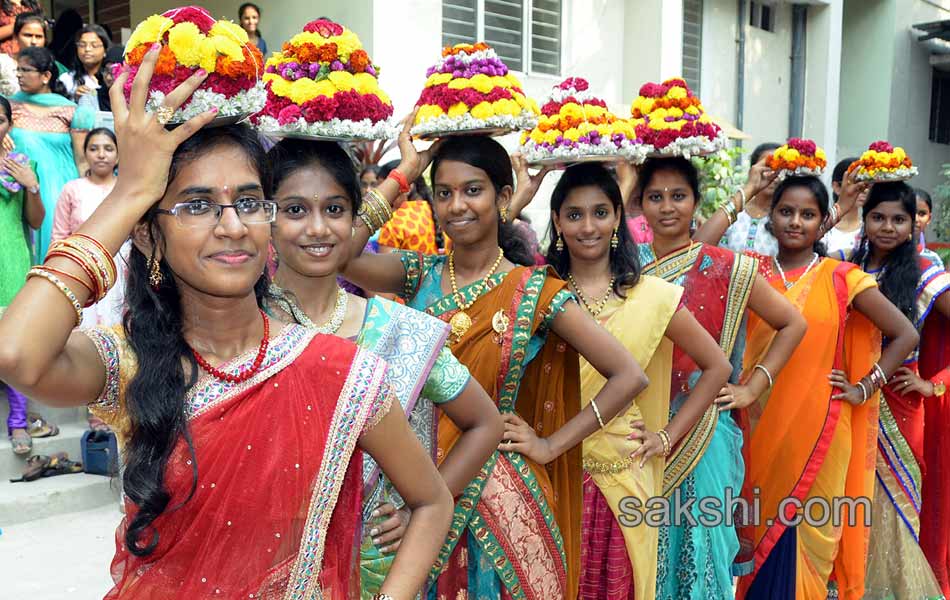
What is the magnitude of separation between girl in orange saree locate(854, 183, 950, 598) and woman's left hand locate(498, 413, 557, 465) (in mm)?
2587

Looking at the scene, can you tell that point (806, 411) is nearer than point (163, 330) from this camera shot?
No

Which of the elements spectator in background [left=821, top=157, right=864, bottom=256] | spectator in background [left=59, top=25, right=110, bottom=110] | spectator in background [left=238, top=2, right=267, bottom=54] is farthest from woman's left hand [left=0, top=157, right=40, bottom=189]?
spectator in background [left=821, top=157, right=864, bottom=256]

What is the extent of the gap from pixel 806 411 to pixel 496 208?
2.06m

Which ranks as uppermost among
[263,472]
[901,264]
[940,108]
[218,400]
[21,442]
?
[940,108]

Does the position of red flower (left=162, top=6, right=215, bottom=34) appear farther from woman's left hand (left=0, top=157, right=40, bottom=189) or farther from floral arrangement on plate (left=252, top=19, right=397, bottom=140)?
woman's left hand (left=0, top=157, right=40, bottom=189)

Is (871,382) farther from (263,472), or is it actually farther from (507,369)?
(263,472)

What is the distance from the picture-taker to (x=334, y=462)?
5.08 feet

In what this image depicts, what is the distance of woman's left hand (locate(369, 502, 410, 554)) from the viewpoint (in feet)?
6.81

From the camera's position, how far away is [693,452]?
335 centimetres

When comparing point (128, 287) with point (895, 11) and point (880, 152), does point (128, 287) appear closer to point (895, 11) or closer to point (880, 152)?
point (880, 152)

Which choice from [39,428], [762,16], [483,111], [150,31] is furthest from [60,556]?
[762,16]

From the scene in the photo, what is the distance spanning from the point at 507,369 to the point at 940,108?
17.7m

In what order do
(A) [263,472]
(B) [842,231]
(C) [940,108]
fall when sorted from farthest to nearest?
(C) [940,108] < (B) [842,231] < (A) [263,472]

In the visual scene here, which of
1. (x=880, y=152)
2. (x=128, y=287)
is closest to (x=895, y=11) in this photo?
(x=880, y=152)
